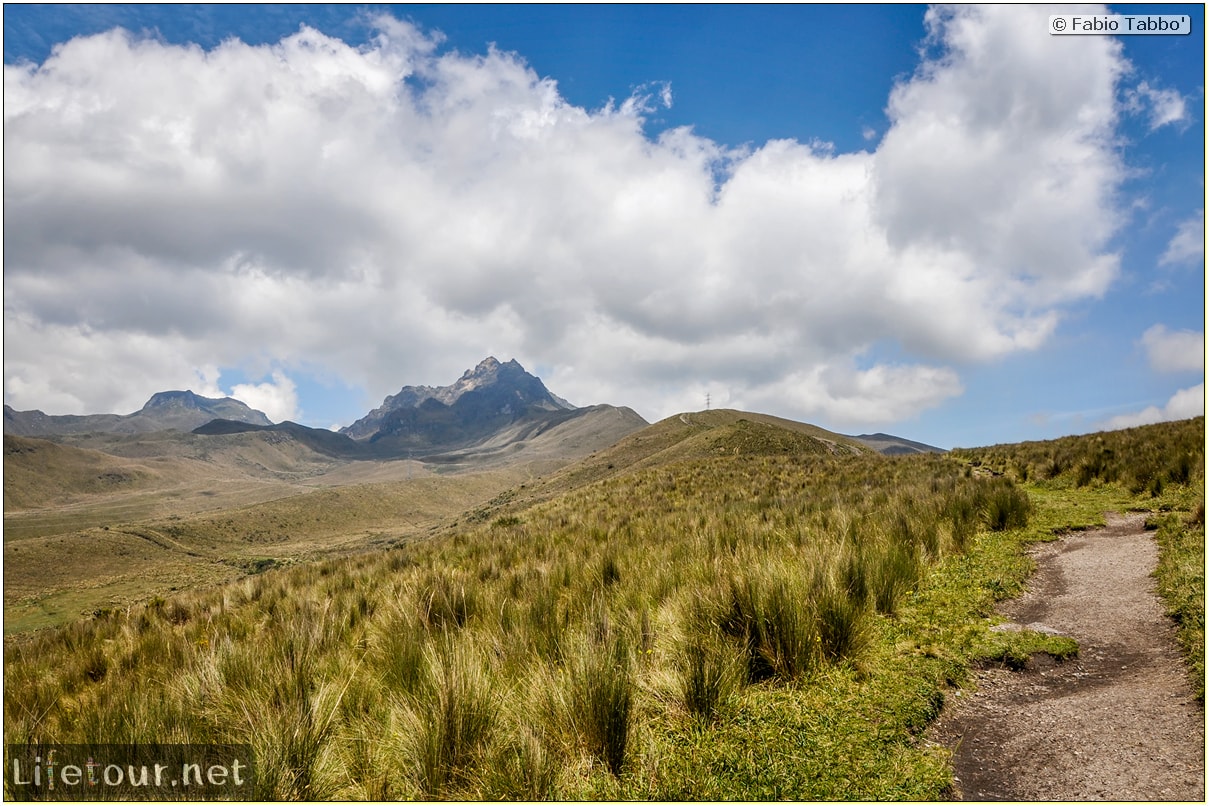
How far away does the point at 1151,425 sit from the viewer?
832 inches

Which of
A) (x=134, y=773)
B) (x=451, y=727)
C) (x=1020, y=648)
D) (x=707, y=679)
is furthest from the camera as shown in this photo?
(x=1020, y=648)

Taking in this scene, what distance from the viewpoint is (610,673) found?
3822 mm

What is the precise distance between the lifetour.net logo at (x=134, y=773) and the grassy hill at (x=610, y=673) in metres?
0.11

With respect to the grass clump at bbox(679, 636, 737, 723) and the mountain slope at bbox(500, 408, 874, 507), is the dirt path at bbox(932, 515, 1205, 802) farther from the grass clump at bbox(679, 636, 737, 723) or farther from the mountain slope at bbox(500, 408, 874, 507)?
the mountain slope at bbox(500, 408, 874, 507)

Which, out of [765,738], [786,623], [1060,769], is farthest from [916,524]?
[765,738]

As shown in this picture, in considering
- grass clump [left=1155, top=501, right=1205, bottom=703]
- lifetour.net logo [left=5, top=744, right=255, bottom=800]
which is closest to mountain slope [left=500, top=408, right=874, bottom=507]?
grass clump [left=1155, top=501, right=1205, bottom=703]

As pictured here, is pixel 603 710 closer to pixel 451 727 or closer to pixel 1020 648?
pixel 451 727

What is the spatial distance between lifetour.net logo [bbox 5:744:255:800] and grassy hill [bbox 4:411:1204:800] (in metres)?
0.11

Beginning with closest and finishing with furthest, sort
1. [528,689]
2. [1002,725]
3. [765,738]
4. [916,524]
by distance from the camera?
1. [765,738]
2. [1002,725]
3. [528,689]
4. [916,524]

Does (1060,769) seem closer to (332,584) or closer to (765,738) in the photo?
(765,738)

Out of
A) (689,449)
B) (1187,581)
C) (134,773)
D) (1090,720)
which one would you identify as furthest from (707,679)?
(689,449)

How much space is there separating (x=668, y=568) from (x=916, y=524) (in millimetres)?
4522

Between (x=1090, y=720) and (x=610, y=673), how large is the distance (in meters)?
3.29

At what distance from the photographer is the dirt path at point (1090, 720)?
3.25m
